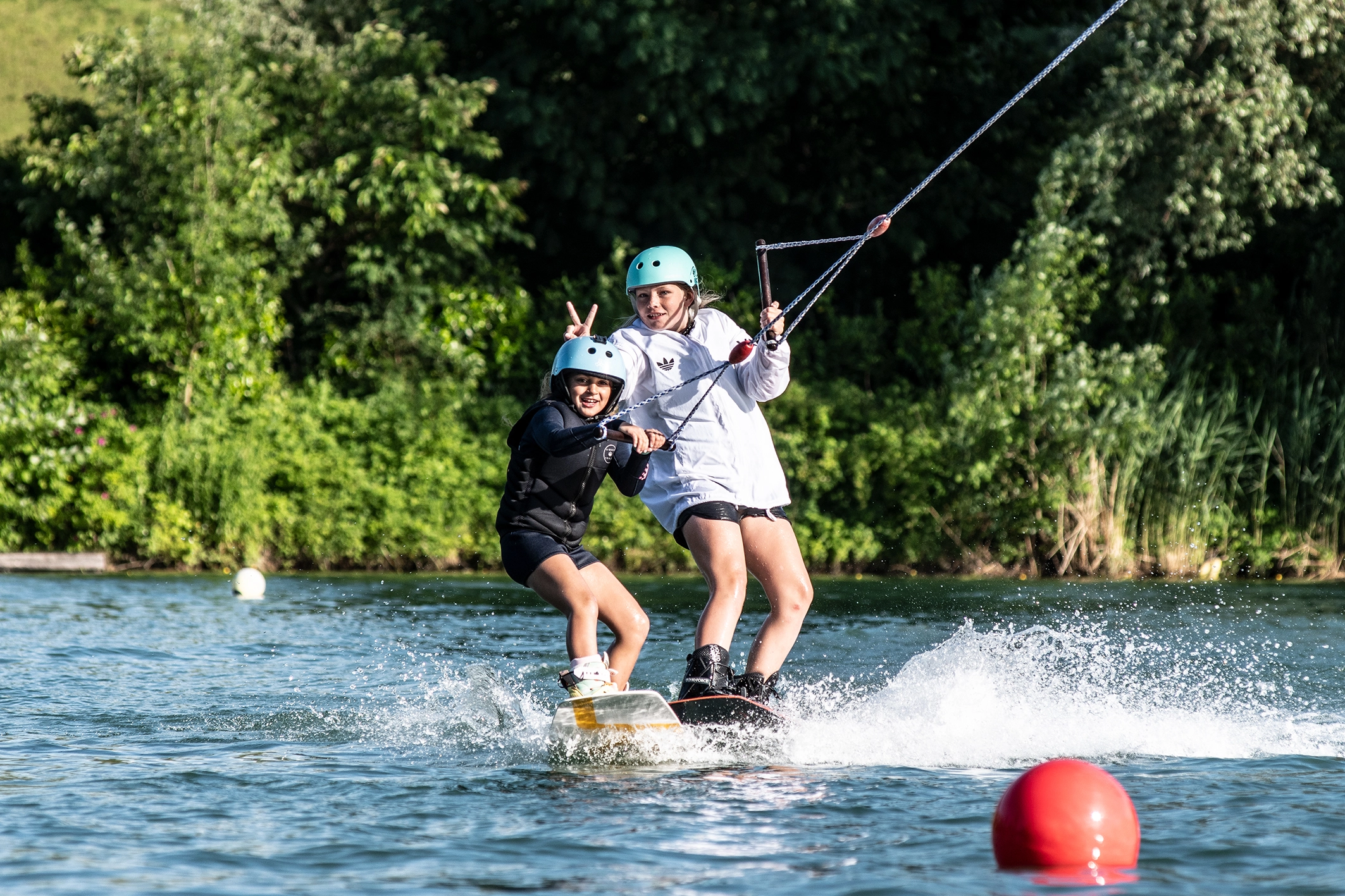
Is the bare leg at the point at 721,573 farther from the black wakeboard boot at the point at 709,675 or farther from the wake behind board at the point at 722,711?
the wake behind board at the point at 722,711

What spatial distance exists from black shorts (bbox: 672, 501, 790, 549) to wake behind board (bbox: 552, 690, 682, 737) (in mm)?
712

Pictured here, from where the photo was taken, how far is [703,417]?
6422 mm

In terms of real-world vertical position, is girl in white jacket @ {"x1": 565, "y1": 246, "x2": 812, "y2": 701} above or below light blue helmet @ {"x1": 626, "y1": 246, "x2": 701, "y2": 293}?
below

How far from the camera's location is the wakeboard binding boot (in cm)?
607

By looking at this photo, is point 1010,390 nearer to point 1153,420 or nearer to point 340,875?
point 1153,420

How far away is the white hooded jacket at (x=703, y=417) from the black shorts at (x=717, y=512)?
0.02 m

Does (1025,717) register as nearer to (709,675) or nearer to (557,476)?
(709,675)

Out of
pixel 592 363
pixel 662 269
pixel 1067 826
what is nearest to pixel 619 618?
pixel 592 363

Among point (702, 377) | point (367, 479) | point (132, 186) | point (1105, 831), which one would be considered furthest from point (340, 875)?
point (132, 186)

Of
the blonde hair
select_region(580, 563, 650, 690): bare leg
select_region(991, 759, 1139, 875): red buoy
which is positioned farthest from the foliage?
select_region(991, 759, 1139, 875): red buoy

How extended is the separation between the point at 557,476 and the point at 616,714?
3.47 feet

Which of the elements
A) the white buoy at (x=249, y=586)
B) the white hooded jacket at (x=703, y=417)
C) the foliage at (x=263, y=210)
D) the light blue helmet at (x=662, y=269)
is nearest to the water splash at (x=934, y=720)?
the white hooded jacket at (x=703, y=417)

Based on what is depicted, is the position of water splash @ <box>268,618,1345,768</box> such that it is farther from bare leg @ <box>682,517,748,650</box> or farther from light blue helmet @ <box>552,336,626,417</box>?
light blue helmet @ <box>552,336,626,417</box>

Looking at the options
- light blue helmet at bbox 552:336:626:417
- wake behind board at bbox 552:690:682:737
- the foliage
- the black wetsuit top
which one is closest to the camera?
wake behind board at bbox 552:690:682:737
